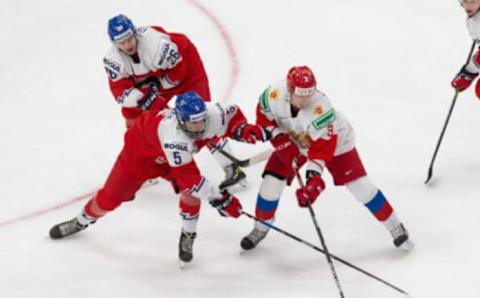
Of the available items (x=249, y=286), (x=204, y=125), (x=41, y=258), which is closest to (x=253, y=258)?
(x=249, y=286)

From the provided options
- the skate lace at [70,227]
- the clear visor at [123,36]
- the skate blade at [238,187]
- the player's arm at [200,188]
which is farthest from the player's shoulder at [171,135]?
the skate blade at [238,187]

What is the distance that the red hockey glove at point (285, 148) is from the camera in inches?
165

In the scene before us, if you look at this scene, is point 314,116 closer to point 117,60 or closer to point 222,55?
point 117,60

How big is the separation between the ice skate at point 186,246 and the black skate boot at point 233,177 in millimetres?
633

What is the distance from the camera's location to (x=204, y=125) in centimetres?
408

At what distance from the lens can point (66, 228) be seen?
4754 mm

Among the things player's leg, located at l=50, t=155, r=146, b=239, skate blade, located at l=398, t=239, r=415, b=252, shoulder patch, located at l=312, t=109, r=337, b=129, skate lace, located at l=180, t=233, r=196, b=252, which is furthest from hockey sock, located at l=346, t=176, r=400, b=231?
player's leg, located at l=50, t=155, r=146, b=239

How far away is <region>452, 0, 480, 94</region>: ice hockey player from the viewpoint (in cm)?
452

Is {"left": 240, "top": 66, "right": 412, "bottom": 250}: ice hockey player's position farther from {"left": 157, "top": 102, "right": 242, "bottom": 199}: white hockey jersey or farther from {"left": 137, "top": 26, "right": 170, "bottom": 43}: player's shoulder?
{"left": 137, "top": 26, "right": 170, "bottom": 43}: player's shoulder

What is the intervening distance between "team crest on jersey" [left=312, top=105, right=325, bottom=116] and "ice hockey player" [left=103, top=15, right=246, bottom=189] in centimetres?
103

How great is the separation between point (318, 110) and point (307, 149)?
0.25 metres

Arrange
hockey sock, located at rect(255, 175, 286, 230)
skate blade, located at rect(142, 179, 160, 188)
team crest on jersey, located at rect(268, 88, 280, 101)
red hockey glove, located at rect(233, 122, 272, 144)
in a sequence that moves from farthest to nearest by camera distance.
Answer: skate blade, located at rect(142, 179, 160, 188), hockey sock, located at rect(255, 175, 286, 230), red hockey glove, located at rect(233, 122, 272, 144), team crest on jersey, located at rect(268, 88, 280, 101)

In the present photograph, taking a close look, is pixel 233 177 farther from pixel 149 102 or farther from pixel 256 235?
pixel 149 102

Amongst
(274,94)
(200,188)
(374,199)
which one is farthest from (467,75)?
(200,188)
